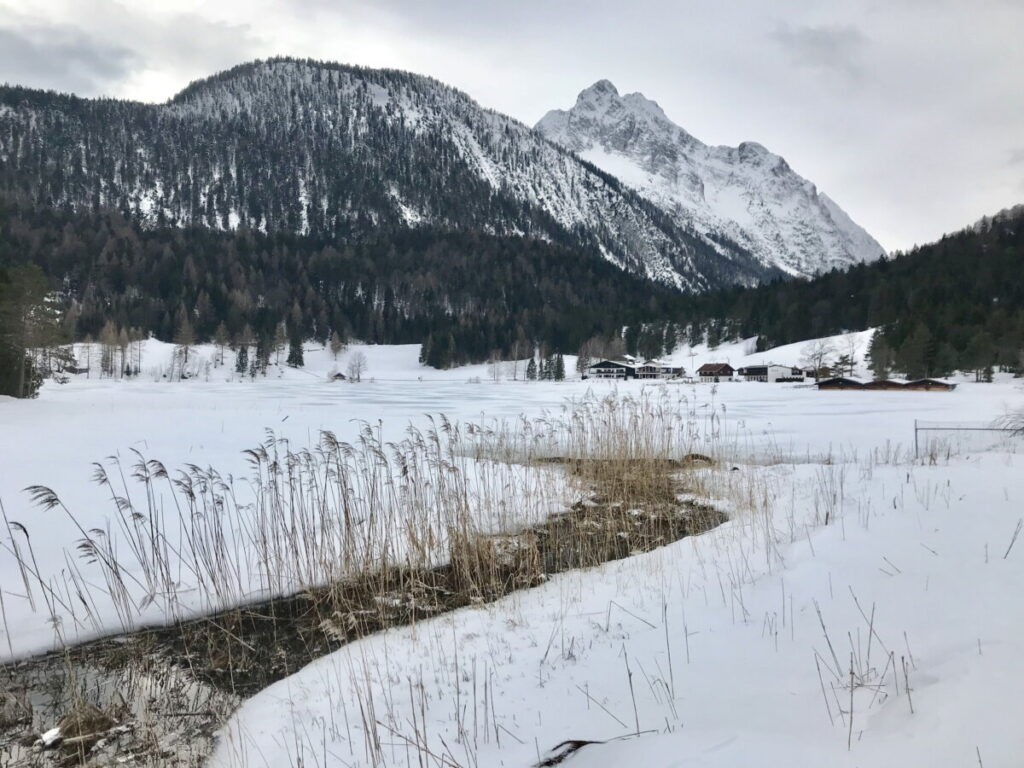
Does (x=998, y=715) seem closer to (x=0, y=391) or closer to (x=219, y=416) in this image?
→ (x=219, y=416)

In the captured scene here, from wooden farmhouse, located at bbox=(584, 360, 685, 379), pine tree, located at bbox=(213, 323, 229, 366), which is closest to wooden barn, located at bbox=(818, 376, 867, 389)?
wooden farmhouse, located at bbox=(584, 360, 685, 379)

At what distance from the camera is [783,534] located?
7.29m

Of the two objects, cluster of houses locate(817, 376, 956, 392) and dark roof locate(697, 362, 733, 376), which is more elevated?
dark roof locate(697, 362, 733, 376)

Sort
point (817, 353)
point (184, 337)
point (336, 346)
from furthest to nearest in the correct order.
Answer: point (336, 346) < point (184, 337) < point (817, 353)

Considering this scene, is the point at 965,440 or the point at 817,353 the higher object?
the point at 817,353

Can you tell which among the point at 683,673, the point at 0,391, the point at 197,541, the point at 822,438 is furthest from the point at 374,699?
the point at 0,391

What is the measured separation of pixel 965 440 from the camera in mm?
16406

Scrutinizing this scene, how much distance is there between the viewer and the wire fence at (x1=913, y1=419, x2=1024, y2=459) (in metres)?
13.6

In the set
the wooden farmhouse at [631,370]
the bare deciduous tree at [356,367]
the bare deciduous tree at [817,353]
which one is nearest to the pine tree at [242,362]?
the bare deciduous tree at [356,367]

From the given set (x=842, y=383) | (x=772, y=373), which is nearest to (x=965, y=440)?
(x=842, y=383)

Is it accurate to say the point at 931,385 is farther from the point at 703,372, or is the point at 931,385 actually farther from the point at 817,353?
the point at 703,372

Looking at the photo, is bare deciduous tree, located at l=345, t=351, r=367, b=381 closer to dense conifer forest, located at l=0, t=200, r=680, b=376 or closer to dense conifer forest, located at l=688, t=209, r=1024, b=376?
dense conifer forest, located at l=0, t=200, r=680, b=376

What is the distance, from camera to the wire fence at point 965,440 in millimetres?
13609

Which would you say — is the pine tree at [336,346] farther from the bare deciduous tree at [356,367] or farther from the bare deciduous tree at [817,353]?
the bare deciduous tree at [817,353]
